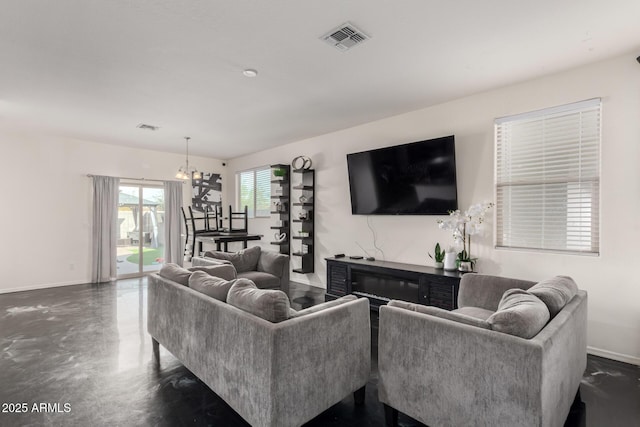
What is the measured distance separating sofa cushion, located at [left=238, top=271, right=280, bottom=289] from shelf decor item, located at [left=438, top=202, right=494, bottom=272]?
232 centimetres

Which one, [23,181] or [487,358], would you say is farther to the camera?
[23,181]

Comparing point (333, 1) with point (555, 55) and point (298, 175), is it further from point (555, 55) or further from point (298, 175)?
point (298, 175)

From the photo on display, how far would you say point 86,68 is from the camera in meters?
3.09

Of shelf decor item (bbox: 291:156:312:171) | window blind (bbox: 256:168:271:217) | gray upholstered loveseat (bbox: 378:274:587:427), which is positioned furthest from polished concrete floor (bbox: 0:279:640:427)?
window blind (bbox: 256:168:271:217)

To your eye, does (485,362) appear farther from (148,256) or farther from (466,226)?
(148,256)

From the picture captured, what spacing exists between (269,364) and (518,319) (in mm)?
1283

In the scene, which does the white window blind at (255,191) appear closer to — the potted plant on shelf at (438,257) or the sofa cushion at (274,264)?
the sofa cushion at (274,264)

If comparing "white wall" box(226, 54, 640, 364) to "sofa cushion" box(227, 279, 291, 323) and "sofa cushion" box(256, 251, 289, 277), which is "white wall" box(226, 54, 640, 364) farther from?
"sofa cushion" box(227, 279, 291, 323)

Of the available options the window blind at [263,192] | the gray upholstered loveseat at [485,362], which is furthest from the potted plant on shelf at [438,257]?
the window blind at [263,192]

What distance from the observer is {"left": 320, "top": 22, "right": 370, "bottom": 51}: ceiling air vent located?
2.46 m

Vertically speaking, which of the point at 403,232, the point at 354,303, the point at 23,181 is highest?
the point at 23,181

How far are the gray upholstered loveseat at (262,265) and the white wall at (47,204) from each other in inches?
128

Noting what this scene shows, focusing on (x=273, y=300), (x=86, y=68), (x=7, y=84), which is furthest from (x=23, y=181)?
(x=273, y=300)

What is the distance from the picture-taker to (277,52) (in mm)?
2826
